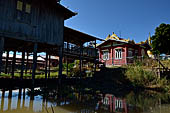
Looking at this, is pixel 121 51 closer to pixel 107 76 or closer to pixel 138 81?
pixel 107 76

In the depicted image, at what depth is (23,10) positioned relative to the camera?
362 inches

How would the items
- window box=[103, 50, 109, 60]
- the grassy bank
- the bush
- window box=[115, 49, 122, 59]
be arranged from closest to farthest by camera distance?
1. the grassy bank
2. the bush
3. window box=[115, 49, 122, 59]
4. window box=[103, 50, 109, 60]

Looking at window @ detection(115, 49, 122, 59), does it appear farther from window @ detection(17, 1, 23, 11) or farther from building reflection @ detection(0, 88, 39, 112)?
building reflection @ detection(0, 88, 39, 112)

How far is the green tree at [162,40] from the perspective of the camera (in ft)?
63.6

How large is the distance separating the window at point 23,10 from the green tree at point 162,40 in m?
18.2

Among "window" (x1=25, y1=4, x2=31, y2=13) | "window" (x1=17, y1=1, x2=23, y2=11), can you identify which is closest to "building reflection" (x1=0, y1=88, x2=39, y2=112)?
"window" (x1=17, y1=1, x2=23, y2=11)

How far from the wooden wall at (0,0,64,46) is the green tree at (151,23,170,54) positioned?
15432 mm

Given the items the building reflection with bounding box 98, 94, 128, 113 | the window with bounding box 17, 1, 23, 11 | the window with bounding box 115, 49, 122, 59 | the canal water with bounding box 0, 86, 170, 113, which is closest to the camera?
the canal water with bounding box 0, 86, 170, 113

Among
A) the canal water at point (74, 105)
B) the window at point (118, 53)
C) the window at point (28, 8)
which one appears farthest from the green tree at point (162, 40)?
the window at point (28, 8)

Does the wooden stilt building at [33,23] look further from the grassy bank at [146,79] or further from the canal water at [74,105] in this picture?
the grassy bank at [146,79]

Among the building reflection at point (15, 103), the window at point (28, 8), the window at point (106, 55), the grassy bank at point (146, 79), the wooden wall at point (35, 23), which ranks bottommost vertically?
the building reflection at point (15, 103)

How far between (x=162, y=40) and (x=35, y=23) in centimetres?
1801

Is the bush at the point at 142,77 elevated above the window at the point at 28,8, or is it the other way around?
the window at the point at 28,8

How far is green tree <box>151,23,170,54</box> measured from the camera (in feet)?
63.6
